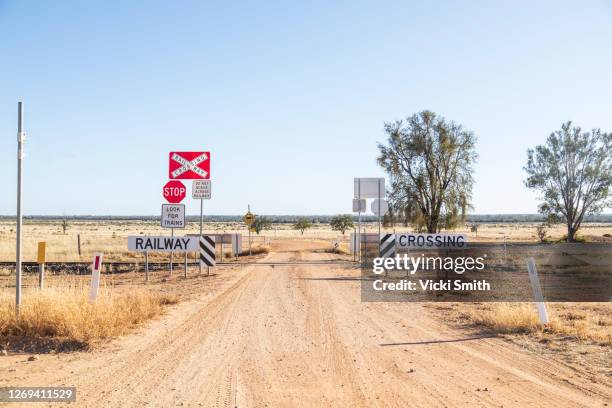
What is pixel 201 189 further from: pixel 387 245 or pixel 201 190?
pixel 387 245

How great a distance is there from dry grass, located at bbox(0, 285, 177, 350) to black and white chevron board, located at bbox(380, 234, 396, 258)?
11501 millimetres

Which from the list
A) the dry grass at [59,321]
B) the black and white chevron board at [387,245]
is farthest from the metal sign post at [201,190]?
the dry grass at [59,321]

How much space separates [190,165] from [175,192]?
1.26 m

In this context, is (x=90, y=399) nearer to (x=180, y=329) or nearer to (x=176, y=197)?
(x=180, y=329)

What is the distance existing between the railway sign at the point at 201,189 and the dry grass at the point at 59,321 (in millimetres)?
10750

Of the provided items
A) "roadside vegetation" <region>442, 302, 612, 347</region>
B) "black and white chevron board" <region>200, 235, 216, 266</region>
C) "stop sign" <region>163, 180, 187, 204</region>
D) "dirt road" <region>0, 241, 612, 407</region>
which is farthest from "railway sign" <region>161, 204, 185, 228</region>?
"roadside vegetation" <region>442, 302, 612, 347</region>

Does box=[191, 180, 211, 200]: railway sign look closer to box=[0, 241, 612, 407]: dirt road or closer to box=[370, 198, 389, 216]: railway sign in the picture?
box=[370, 198, 389, 216]: railway sign

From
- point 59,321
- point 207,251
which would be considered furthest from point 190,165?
point 59,321

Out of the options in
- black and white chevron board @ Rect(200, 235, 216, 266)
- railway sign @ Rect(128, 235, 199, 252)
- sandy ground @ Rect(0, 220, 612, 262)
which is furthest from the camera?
sandy ground @ Rect(0, 220, 612, 262)

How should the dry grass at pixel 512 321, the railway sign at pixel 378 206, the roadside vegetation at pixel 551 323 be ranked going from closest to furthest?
1. the roadside vegetation at pixel 551 323
2. the dry grass at pixel 512 321
3. the railway sign at pixel 378 206

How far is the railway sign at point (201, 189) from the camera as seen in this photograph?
21.2 metres

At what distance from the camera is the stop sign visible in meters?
20.4

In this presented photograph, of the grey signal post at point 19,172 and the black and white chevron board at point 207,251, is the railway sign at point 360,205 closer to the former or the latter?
the black and white chevron board at point 207,251

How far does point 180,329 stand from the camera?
1041cm
